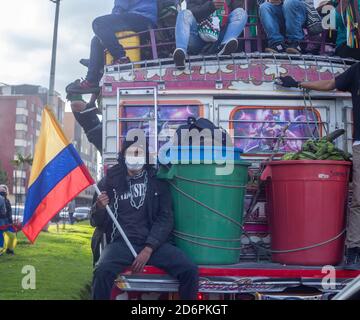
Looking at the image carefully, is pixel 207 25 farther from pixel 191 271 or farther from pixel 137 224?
pixel 191 271

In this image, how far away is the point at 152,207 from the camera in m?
4.58

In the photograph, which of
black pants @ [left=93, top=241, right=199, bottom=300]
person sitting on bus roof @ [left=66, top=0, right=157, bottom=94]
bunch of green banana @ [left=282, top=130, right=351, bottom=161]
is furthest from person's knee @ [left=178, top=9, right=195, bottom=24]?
black pants @ [left=93, top=241, right=199, bottom=300]

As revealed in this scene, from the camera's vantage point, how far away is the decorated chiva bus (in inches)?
168

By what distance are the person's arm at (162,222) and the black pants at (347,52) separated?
2710mm

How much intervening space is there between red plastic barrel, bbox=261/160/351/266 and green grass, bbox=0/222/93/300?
3.55 meters

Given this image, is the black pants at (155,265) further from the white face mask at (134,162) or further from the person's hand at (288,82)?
the person's hand at (288,82)

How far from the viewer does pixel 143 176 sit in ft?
15.5

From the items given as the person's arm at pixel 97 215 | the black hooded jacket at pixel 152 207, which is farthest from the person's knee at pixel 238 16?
the person's arm at pixel 97 215

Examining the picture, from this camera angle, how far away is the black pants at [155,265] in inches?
163

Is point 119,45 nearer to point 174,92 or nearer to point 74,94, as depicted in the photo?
point 74,94

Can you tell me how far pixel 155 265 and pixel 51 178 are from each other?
3.81 ft

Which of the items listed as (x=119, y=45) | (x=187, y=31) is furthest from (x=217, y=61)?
(x=119, y=45)

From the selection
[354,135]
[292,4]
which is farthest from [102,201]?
→ [292,4]

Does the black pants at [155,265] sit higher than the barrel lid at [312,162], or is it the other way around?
the barrel lid at [312,162]
